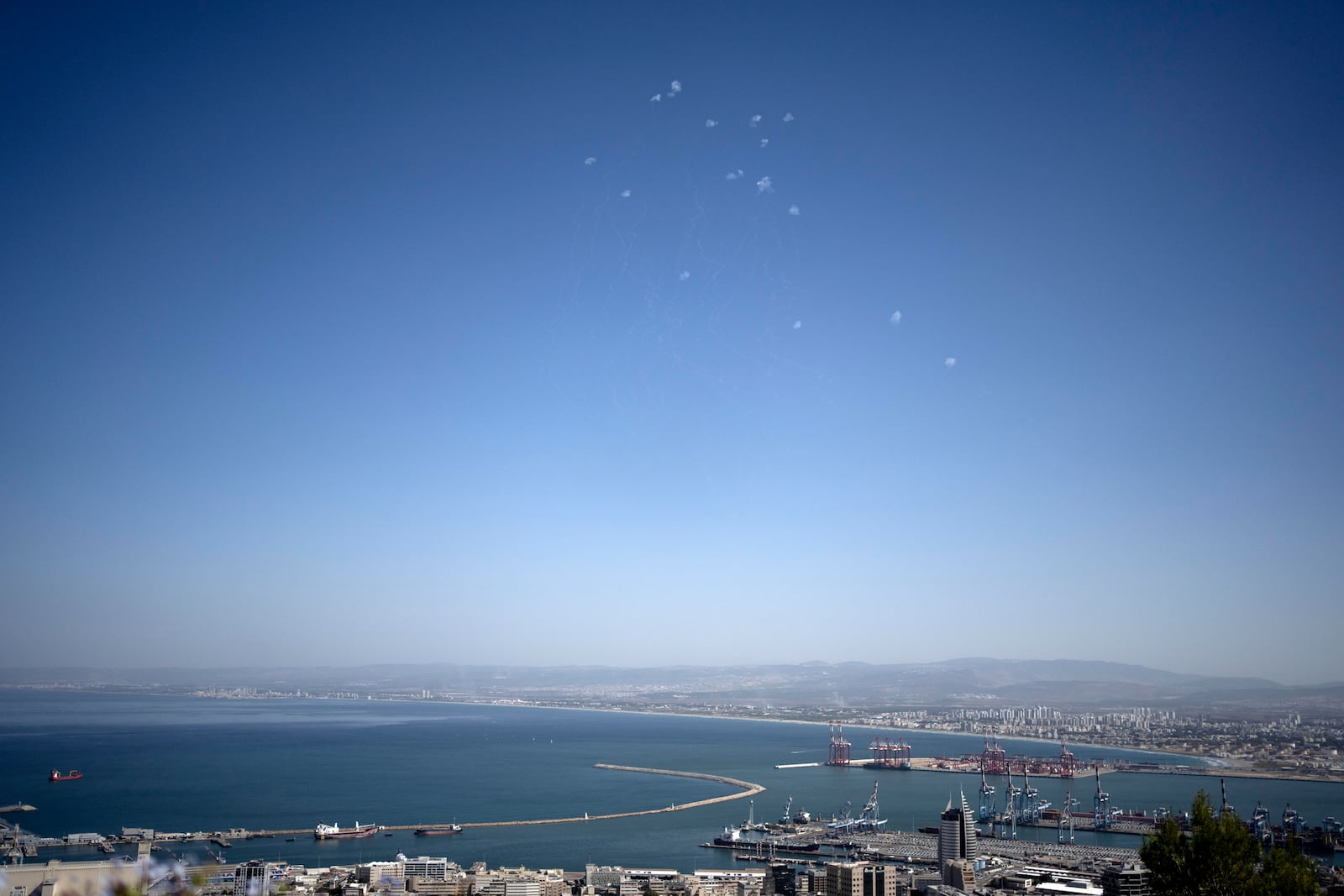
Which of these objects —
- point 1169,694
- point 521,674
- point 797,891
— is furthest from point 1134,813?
point 521,674

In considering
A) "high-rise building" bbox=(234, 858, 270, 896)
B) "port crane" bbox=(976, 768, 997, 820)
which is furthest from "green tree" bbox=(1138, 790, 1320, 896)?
"port crane" bbox=(976, 768, 997, 820)

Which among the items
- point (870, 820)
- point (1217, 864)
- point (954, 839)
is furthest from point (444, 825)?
point (1217, 864)

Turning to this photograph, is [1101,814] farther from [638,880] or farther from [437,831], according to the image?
[437,831]

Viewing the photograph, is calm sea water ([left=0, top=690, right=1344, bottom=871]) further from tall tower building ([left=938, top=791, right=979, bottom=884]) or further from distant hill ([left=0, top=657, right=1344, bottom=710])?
distant hill ([left=0, top=657, right=1344, bottom=710])

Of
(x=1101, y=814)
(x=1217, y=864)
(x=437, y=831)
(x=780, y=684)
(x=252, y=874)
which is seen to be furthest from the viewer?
(x=780, y=684)

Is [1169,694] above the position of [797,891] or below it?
below

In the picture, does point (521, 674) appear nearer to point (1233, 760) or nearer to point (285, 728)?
point (285, 728)

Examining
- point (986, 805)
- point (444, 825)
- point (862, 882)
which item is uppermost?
point (862, 882)
